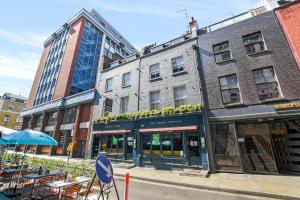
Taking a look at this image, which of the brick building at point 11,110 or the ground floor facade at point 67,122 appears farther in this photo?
the brick building at point 11,110

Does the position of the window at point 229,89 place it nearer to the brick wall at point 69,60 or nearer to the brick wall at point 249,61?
the brick wall at point 249,61

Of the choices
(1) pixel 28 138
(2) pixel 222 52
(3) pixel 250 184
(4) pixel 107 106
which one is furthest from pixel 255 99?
(4) pixel 107 106

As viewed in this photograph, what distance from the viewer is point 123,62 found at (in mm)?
21297

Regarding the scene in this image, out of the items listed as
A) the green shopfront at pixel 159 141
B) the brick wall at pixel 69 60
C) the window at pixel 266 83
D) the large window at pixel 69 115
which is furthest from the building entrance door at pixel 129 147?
the brick wall at pixel 69 60

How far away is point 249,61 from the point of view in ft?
41.4

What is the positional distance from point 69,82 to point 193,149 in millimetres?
24010

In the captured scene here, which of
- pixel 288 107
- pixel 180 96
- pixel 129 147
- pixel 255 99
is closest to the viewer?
pixel 288 107

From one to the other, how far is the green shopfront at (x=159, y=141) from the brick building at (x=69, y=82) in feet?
18.7

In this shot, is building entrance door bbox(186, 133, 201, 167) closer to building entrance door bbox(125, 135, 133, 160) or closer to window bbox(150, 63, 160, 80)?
building entrance door bbox(125, 135, 133, 160)

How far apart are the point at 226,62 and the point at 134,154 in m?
12.2

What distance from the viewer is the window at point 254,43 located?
498 inches

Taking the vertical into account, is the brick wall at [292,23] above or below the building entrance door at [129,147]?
above

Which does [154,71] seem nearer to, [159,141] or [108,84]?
[108,84]

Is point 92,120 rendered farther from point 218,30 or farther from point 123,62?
point 218,30
